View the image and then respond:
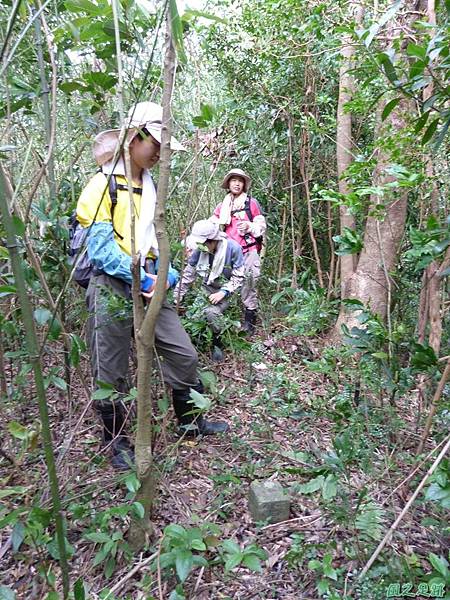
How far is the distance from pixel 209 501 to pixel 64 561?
87 cm

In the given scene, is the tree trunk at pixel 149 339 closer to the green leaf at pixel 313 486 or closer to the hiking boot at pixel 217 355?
the green leaf at pixel 313 486

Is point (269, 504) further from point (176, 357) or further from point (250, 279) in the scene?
point (250, 279)

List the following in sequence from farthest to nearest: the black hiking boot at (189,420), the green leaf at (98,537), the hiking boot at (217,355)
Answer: the hiking boot at (217,355), the black hiking boot at (189,420), the green leaf at (98,537)

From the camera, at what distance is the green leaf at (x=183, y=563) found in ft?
5.13

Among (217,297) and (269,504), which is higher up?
(217,297)

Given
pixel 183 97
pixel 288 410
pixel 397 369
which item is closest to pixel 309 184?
pixel 183 97

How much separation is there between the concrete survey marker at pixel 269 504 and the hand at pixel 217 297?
1.91m

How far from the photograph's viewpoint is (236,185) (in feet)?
16.1

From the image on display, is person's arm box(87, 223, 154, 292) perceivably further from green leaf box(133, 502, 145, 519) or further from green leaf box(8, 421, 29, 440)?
green leaf box(133, 502, 145, 519)

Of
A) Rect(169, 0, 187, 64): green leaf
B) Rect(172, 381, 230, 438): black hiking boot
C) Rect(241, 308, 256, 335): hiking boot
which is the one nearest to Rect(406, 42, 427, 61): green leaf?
Rect(169, 0, 187, 64): green leaf

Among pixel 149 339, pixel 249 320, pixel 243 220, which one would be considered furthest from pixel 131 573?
pixel 243 220

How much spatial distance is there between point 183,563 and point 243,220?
370 cm

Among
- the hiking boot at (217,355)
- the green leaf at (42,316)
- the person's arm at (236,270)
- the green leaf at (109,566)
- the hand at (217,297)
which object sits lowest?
the green leaf at (109,566)

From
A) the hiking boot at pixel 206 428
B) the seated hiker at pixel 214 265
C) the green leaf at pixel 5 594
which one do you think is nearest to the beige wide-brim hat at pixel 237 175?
the seated hiker at pixel 214 265
